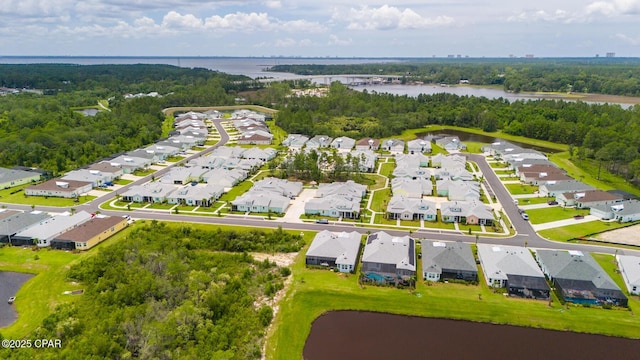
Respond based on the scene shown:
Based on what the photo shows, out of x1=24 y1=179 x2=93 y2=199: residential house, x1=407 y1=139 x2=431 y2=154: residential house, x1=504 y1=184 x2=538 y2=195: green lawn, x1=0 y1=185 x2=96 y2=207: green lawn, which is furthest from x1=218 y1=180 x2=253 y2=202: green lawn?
x1=504 y1=184 x2=538 y2=195: green lawn

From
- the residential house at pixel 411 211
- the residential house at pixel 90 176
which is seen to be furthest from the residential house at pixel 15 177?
the residential house at pixel 411 211

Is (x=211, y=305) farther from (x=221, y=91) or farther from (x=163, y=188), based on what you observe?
(x=221, y=91)

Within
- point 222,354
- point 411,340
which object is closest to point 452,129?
point 411,340

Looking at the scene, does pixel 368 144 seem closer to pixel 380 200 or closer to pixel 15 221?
pixel 380 200

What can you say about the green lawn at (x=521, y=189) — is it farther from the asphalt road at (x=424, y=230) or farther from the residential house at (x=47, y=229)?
the residential house at (x=47, y=229)

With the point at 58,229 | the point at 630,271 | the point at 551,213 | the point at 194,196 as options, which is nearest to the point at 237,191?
the point at 194,196

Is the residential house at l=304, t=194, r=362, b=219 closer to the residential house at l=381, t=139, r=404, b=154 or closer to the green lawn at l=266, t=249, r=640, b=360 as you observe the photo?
the green lawn at l=266, t=249, r=640, b=360
